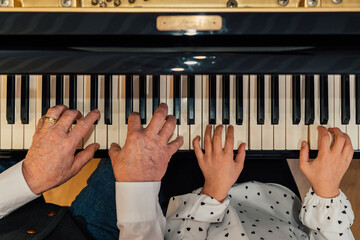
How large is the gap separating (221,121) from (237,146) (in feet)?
0.39

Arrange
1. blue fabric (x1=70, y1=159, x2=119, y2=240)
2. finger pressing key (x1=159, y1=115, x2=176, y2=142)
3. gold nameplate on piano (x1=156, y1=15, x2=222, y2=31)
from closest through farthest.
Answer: gold nameplate on piano (x1=156, y1=15, x2=222, y2=31) < finger pressing key (x1=159, y1=115, x2=176, y2=142) < blue fabric (x1=70, y1=159, x2=119, y2=240)

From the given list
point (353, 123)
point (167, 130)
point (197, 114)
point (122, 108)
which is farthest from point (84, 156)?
point (353, 123)

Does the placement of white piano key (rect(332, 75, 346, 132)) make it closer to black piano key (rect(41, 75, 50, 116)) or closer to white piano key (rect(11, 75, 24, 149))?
black piano key (rect(41, 75, 50, 116))

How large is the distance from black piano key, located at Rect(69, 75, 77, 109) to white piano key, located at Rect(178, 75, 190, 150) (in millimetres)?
396

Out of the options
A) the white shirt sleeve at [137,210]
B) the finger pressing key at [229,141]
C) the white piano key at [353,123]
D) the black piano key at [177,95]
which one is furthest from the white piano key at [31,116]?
the white piano key at [353,123]

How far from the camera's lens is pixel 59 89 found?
1.06 meters

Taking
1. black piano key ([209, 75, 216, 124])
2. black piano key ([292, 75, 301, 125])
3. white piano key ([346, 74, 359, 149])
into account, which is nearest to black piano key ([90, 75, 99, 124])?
black piano key ([209, 75, 216, 124])

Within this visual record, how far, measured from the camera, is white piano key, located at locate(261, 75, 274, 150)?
1075 millimetres

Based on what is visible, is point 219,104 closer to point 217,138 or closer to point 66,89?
point 217,138

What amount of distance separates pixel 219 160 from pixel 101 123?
0.47 metres

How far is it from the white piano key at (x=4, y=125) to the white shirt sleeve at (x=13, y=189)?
0.15 metres

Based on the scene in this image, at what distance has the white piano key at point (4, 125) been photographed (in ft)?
3.51

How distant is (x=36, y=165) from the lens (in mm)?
981

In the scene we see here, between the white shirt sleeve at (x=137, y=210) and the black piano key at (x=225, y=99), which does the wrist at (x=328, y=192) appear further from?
the white shirt sleeve at (x=137, y=210)
